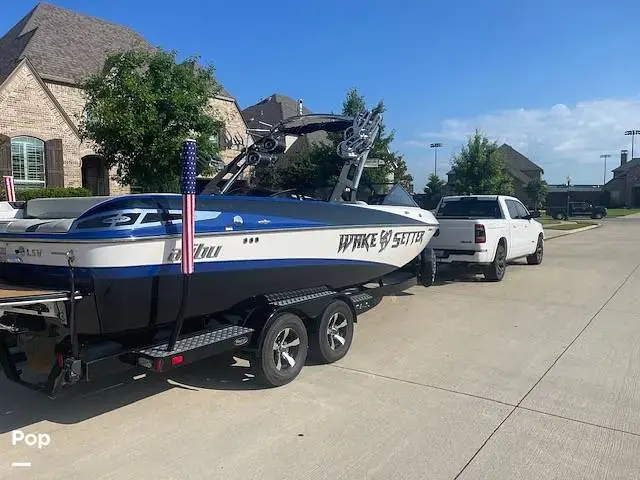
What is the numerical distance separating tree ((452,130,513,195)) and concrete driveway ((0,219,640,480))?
23.1 m

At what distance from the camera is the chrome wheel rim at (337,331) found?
598 centimetres

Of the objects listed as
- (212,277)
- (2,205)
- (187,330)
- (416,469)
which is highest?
(2,205)

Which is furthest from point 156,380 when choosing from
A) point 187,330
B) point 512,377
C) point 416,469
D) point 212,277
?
point 512,377

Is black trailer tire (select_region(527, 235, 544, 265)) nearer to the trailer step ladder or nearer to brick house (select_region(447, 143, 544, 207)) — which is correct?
the trailer step ladder

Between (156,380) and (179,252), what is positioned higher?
(179,252)

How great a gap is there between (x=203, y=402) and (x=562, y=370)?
3.67m

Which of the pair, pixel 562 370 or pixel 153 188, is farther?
pixel 153 188

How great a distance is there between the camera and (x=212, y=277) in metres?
4.64

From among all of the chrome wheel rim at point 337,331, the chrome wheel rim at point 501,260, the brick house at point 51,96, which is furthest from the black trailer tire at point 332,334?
the brick house at point 51,96

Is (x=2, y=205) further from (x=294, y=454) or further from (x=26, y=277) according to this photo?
(x=294, y=454)

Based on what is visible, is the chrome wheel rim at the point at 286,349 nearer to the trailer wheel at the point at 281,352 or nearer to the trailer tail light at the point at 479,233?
the trailer wheel at the point at 281,352

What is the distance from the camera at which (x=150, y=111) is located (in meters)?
16.1

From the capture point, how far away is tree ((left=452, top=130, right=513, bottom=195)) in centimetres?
2962

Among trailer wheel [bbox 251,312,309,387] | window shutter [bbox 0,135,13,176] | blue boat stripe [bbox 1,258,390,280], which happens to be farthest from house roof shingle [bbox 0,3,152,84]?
trailer wheel [bbox 251,312,309,387]
